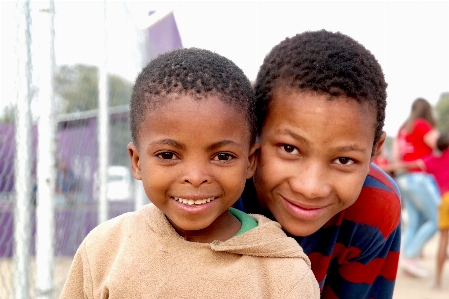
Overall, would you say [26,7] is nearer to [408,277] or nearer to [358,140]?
[358,140]

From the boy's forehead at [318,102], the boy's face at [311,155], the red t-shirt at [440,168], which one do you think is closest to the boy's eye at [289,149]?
the boy's face at [311,155]

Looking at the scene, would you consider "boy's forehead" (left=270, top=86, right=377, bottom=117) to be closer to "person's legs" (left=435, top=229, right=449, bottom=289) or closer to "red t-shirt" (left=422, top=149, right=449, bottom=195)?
"red t-shirt" (left=422, top=149, right=449, bottom=195)

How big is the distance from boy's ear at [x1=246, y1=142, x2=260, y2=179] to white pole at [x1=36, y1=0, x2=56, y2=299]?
4.22 feet

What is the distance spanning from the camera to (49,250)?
2.66 meters

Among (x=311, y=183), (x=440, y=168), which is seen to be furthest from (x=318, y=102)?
(x=440, y=168)

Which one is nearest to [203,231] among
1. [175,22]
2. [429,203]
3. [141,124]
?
[141,124]

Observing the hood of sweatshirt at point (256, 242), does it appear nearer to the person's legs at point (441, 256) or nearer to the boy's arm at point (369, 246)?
the boy's arm at point (369, 246)

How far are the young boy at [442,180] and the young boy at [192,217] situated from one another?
4.23m

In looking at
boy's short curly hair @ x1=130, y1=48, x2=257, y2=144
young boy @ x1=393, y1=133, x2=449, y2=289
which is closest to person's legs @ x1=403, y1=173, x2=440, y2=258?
young boy @ x1=393, y1=133, x2=449, y2=289

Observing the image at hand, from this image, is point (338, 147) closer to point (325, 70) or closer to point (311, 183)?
point (311, 183)

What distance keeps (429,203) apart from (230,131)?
4.71m

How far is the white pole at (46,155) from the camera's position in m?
2.66

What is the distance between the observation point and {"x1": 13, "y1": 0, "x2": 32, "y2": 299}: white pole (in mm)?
2430

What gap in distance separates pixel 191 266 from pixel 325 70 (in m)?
0.76
